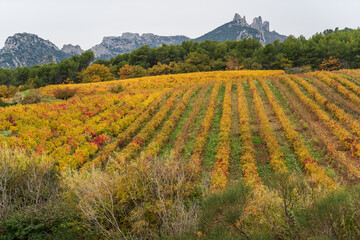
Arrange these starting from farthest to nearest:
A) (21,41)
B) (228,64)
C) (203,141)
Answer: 1. (21,41)
2. (228,64)
3. (203,141)

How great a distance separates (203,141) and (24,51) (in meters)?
152

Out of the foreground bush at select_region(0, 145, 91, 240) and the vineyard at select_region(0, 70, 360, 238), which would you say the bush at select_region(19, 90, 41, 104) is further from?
the foreground bush at select_region(0, 145, 91, 240)

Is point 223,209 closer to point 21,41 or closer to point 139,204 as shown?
point 139,204

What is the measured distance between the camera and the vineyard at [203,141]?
23.7 feet

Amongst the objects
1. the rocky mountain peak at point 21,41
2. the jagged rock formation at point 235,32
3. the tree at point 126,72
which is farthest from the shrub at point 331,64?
the rocky mountain peak at point 21,41

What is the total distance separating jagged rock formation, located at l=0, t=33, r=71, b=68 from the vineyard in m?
117

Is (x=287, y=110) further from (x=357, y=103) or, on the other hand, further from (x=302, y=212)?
(x=302, y=212)

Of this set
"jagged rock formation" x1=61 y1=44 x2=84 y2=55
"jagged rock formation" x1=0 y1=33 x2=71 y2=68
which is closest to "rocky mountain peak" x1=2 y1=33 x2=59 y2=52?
"jagged rock formation" x1=0 y1=33 x2=71 y2=68

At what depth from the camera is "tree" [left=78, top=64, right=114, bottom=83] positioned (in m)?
47.9

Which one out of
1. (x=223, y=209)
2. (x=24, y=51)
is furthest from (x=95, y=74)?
(x=24, y=51)

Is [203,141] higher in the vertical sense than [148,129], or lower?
lower

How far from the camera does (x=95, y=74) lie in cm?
4916

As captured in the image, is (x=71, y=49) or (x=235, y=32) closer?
(x=235, y=32)

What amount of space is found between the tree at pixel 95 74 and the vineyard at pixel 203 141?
84.2 feet
